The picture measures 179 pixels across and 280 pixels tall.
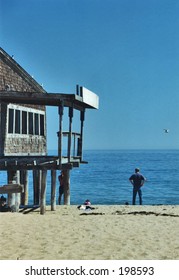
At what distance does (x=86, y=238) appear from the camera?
38.2 feet

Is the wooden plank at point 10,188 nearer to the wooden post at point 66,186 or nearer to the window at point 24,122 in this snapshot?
the window at point 24,122

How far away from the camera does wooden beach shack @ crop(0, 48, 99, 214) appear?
1747cm

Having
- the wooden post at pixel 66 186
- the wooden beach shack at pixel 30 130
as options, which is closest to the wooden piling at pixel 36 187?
the wooden beach shack at pixel 30 130

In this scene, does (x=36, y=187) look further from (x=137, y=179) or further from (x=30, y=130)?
(x=137, y=179)

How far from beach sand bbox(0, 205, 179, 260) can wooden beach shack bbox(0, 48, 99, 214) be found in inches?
71.2

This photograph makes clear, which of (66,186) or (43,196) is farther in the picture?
(66,186)

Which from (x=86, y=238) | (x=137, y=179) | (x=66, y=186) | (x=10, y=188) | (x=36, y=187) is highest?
(x=10, y=188)

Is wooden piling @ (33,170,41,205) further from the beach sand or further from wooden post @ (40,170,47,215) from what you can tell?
A: the beach sand

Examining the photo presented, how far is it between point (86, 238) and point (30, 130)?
12.0 meters

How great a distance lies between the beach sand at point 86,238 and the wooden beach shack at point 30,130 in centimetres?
181

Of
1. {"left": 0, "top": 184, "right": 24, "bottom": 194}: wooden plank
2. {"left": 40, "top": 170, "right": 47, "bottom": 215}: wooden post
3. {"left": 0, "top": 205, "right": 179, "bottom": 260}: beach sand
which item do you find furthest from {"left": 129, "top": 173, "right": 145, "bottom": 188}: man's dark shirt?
{"left": 0, "top": 184, "right": 24, "bottom": 194}: wooden plank

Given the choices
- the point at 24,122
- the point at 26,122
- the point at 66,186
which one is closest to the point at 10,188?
the point at 24,122
